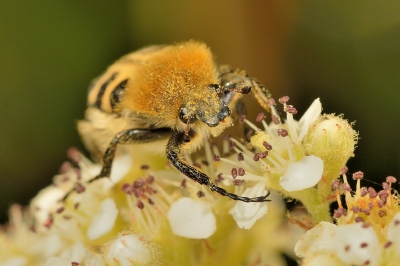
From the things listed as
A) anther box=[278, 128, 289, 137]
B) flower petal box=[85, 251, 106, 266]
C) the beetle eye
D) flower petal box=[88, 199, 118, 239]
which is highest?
the beetle eye

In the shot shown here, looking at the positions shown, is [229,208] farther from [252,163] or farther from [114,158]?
[114,158]

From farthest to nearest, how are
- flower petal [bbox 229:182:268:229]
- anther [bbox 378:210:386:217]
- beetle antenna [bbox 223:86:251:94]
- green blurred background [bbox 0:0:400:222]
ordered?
green blurred background [bbox 0:0:400:222]
beetle antenna [bbox 223:86:251:94]
flower petal [bbox 229:182:268:229]
anther [bbox 378:210:386:217]

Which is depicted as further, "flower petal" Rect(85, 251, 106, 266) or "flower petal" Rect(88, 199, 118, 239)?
"flower petal" Rect(88, 199, 118, 239)

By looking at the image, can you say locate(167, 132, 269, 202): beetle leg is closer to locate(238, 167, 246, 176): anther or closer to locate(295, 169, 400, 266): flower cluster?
locate(238, 167, 246, 176): anther

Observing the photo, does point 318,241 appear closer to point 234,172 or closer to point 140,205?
point 234,172

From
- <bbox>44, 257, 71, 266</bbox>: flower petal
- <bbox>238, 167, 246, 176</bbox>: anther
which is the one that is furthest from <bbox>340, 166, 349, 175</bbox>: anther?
<bbox>44, 257, 71, 266</bbox>: flower petal

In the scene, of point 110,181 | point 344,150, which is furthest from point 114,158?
point 344,150

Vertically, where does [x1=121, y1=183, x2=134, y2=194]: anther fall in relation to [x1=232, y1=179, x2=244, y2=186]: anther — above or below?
below
